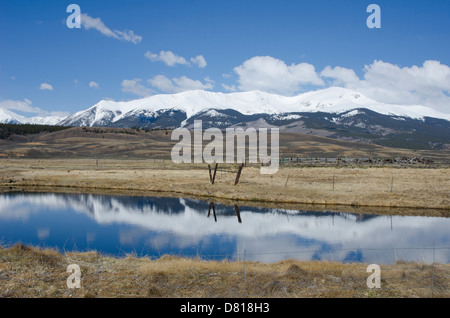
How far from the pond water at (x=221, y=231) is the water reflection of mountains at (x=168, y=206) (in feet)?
0.29

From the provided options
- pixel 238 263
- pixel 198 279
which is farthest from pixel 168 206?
pixel 198 279

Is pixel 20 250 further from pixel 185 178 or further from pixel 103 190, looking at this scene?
pixel 185 178

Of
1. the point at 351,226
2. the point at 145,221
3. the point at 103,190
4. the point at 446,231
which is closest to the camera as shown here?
the point at 446,231

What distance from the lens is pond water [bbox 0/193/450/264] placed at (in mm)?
20188

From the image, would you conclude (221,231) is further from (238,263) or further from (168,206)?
(168,206)

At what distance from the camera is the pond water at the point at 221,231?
66.2 feet

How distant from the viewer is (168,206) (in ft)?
114

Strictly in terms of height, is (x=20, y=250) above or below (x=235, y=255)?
above

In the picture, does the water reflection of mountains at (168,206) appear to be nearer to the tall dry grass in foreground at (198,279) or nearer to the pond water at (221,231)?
the pond water at (221,231)

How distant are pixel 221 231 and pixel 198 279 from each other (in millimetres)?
12474

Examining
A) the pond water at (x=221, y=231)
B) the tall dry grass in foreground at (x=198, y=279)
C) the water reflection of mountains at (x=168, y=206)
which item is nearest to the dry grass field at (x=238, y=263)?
the tall dry grass in foreground at (x=198, y=279)
